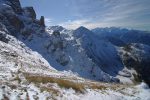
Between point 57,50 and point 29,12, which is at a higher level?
point 29,12

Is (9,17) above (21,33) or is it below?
above

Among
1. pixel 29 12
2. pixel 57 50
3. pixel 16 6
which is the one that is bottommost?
pixel 57 50

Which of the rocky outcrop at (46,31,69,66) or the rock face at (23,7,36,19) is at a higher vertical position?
the rock face at (23,7,36,19)

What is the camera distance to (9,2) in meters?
167

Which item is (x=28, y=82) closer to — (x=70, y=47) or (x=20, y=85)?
(x=20, y=85)

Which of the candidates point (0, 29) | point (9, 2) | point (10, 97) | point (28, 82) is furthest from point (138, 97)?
point (9, 2)

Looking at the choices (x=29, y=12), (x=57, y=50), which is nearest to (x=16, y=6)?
(x=29, y=12)

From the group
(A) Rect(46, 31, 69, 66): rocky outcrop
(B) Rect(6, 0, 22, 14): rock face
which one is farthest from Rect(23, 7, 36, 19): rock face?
(A) Rect(46, 31, 69, 66): rocky outcrop

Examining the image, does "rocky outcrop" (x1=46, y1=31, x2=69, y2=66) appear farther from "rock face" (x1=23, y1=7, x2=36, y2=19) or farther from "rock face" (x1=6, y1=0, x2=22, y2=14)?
"rock face" (x1=6, y1=0, x2=22, y2=14)

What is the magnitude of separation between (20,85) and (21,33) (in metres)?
122

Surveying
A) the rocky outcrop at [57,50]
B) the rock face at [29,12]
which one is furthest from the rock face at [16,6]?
the rocky outcrop at [57,50]

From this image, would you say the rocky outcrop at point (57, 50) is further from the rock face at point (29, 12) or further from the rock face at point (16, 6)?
the rock face at point (16, 6)

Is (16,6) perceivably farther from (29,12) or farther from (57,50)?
(57,50)

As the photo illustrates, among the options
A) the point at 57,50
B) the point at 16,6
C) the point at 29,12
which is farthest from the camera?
the point at 29,12
